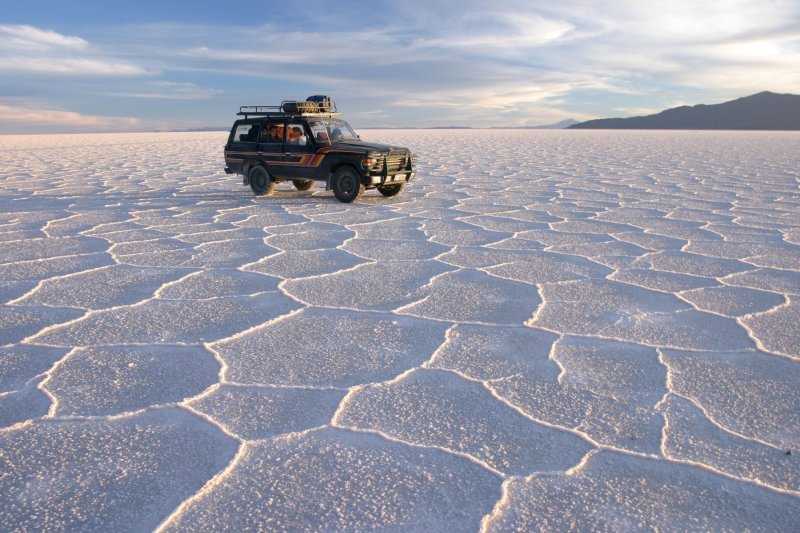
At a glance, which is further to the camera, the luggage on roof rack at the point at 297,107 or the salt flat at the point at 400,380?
the luggage on roof rack at the point at 297,107

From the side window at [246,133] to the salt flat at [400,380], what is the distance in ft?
12.2

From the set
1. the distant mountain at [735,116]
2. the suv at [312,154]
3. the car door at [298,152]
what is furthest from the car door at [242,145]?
the distant mountain at [735,116]

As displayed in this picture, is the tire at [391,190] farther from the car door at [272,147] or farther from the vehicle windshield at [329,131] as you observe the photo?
the car door at [272,147]

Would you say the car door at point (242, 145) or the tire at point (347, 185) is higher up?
the car door at point (242, 145)

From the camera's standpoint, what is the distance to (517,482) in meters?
2.46

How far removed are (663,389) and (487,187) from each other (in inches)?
358

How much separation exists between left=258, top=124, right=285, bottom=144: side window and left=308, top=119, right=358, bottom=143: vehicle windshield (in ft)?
1.97

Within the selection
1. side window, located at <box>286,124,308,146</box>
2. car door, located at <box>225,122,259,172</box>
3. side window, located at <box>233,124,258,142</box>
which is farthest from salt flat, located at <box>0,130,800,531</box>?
side window, located at <box>233,124,258,142</box>

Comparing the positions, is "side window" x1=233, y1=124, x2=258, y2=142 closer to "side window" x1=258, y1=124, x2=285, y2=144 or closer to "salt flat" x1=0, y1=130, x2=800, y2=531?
"side window" x1=258, y1=124, x2=285, y2=144

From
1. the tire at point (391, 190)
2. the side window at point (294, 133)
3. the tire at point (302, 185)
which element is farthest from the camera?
the tire at point (302, 185)

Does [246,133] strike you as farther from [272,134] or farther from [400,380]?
[400,380]

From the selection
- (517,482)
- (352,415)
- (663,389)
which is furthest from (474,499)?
(663,389)

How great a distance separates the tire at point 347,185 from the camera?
9625 millimetres

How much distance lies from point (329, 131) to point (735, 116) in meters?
160
